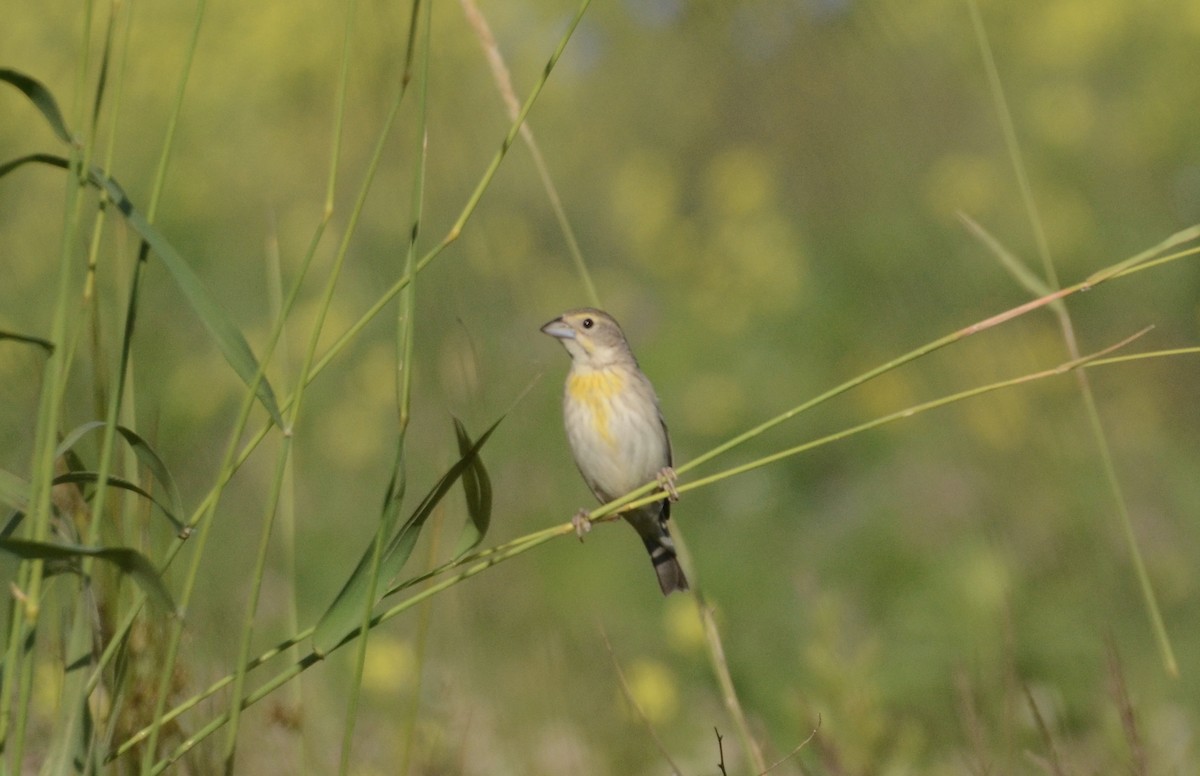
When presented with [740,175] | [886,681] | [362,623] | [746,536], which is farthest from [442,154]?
[740,175]

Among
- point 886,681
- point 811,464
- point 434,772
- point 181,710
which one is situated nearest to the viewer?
point 181,710

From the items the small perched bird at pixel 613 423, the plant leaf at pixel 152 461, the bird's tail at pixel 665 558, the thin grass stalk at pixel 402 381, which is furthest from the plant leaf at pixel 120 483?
the bird's tail at pixel 665 558

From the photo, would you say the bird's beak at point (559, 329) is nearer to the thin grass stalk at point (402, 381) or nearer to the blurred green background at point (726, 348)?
the blurred green background at point (726, 348)

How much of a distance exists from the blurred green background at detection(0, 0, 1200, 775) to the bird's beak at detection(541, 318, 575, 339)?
0.22m

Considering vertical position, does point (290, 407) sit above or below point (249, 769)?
above

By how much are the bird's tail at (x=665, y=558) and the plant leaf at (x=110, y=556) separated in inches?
98.5

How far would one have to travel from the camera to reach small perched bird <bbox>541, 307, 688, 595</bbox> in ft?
13.3

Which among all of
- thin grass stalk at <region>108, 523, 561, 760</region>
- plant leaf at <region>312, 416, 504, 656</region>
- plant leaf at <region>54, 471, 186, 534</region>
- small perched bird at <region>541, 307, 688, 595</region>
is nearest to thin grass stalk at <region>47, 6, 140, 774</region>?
plant leaf at <region>54, 471, 186, 534</region>

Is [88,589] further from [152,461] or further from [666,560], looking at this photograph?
[666,560]

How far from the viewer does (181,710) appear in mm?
1811

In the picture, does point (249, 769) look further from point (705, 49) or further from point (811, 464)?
point (705, 49)

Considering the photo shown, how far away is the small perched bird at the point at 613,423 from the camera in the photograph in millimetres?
4055

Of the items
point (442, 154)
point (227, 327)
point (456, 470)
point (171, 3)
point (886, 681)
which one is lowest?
point (886, 681)

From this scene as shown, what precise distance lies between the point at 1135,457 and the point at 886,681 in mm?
2090
